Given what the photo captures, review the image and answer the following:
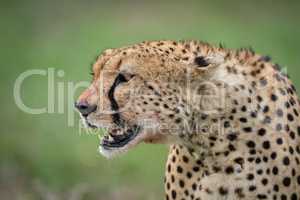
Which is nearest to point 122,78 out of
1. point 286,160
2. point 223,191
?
point 223,191

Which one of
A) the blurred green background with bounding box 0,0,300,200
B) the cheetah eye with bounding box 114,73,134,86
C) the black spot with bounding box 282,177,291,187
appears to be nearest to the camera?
the black spot with bounding box 282,177,291,187

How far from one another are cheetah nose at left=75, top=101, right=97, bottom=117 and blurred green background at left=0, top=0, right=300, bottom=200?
79.6 inches

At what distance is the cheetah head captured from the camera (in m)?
5.54

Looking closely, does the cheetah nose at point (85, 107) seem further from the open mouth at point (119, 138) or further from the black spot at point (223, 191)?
the black spot at point (223, 191)

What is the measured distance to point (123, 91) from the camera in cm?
559

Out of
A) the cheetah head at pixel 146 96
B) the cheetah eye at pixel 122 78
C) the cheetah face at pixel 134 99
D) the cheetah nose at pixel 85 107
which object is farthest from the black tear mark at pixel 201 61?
the cheetah nose at pixel 85 107

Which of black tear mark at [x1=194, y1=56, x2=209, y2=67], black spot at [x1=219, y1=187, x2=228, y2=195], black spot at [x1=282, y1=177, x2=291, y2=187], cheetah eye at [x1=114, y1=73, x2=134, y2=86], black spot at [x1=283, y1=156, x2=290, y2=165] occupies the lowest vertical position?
black spot at [x1=219, y1=187, x2=228, y2=195]

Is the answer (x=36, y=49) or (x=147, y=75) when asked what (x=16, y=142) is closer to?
(x=36, y=49)

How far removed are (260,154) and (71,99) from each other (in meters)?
4.38

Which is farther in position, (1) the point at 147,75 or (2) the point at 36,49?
(2) the point at 36,49

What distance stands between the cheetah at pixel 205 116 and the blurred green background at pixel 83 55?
2006 millimetres

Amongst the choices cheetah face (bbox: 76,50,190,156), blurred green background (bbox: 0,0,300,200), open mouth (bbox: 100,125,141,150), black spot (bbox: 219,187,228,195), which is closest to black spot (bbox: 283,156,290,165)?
black spot (bbox: 219,187,228,195)

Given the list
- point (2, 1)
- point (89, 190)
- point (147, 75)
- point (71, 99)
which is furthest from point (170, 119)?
point (2, 1)

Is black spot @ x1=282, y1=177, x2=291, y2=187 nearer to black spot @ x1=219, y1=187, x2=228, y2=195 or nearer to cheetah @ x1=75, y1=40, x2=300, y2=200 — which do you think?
cheetah @ x1=75, y1=40, x2=300, y2=200
